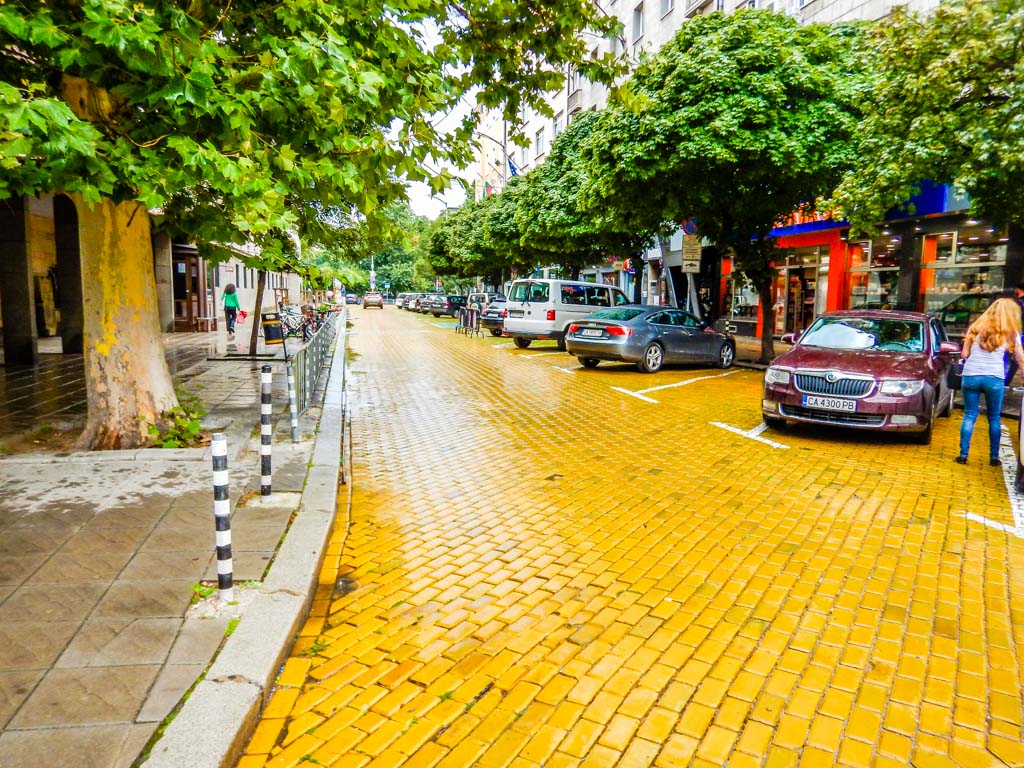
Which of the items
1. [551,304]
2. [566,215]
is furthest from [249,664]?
[566,215]

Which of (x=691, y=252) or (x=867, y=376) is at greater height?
(x=691, y=252)

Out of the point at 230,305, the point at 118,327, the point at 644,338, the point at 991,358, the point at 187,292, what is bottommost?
the point at 644,338

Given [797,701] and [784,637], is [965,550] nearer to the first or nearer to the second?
[784,637]

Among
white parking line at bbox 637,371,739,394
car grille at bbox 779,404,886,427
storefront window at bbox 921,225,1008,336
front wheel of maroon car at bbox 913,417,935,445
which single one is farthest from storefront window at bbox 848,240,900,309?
car grille at bbox 779,404,886,427

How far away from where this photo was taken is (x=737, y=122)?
13406 mm

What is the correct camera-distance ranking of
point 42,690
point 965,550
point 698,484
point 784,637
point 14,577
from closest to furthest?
point 42,690, point 784,637, point 14,577, point 965,550, point 698,484

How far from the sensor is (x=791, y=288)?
23.6 m

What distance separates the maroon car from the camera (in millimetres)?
7887

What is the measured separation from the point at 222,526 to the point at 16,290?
13944 millimetres

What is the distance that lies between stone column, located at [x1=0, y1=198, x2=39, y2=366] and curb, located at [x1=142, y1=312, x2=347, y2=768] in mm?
12177

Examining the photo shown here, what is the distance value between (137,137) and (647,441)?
231 inches

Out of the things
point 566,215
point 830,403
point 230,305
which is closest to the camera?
point 830,403

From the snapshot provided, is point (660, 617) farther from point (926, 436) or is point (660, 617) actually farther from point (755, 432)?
point (926, 436)

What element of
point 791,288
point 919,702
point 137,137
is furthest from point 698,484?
point 791,288
